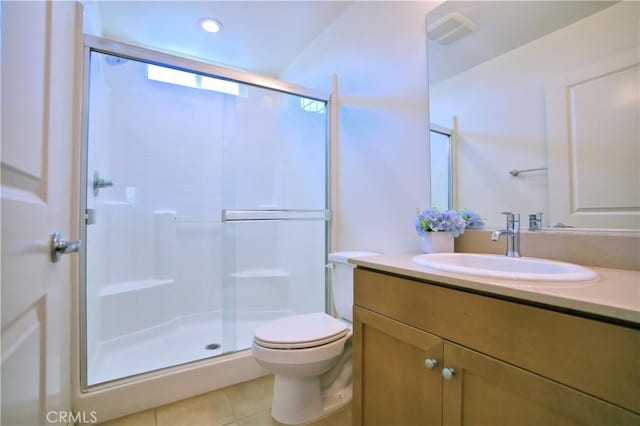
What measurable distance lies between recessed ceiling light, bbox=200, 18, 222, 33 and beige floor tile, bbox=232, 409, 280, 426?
244 cm

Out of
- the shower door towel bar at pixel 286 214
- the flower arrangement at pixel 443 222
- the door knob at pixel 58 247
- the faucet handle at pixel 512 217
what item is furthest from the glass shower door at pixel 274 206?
the door knob at pixel 58 247

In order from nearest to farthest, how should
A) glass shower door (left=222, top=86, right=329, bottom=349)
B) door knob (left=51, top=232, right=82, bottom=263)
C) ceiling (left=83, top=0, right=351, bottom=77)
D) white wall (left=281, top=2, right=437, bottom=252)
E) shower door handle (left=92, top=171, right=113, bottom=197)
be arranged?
door knob (left=51, top=232, right=82, bottom=263) → white wall (left=281, top=2, right=437, bottom=252) → shower door handle (left=92, top=171, right=113, bottom=197) → ceiling (left=83, top=0, right=351, bottom=77) → glass shower door (left=222, top=86, right=329, bottom=349)

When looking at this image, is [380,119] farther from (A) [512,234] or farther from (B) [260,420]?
(B) [260,420]

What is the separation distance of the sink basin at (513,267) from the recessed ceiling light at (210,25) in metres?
2.10

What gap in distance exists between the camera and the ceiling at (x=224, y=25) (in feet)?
5.92

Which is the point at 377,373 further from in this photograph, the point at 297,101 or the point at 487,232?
the point at 297,101

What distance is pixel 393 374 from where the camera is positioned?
89cm

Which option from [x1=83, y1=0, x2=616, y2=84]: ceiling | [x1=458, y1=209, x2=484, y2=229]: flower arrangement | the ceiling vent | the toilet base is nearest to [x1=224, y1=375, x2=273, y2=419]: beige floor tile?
the toilet base

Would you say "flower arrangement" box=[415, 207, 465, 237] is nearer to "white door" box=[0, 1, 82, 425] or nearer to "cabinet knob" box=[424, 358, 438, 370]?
"cabinet knob" box=[424, 358, 438, 370]

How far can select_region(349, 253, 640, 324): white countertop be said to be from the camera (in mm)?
495

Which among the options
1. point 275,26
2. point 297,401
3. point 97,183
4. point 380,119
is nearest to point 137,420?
point 297,401

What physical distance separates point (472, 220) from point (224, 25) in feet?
6.84

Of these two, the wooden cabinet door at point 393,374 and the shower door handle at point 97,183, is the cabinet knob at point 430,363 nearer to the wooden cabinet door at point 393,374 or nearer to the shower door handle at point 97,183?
the wooden cabinet door at point 393,374

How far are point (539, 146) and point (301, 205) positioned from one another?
1437 millimetres
